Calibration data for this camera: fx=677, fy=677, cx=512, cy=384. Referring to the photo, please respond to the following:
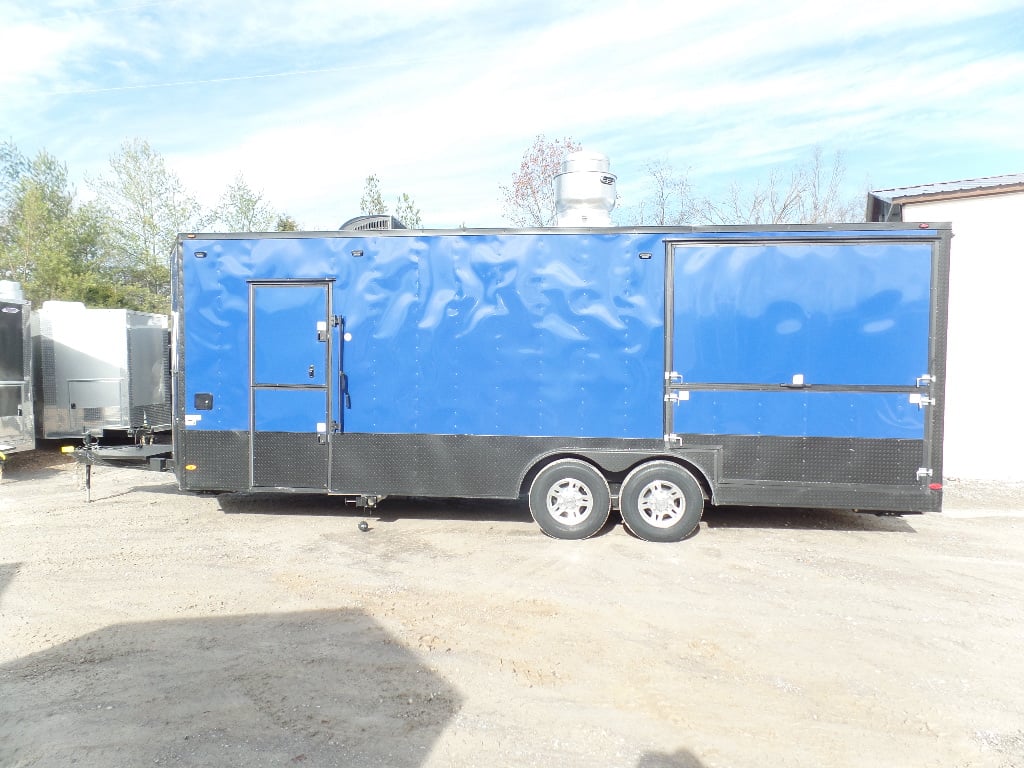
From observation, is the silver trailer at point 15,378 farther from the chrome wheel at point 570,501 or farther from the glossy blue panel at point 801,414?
the glossy blue panel at point 801,414

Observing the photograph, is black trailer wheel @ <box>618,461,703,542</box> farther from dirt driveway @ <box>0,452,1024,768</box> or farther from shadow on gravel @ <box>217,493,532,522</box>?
shadow on gravel @ <box>217,493,532,522</box>

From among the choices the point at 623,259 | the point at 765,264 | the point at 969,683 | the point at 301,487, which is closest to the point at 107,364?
the point at 301,487

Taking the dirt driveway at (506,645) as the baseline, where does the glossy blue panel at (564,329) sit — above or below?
above

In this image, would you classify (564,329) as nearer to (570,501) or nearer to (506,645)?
(570,501)

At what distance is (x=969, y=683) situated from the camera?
386 cm

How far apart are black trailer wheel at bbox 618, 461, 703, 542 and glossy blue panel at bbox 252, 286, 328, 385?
325 cm

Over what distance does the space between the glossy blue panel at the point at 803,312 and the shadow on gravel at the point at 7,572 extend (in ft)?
19.6

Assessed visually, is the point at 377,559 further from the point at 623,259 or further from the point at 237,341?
the point at 623,259

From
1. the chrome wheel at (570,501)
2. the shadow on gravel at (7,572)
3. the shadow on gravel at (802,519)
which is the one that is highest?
the chrome wheel at (570,501)

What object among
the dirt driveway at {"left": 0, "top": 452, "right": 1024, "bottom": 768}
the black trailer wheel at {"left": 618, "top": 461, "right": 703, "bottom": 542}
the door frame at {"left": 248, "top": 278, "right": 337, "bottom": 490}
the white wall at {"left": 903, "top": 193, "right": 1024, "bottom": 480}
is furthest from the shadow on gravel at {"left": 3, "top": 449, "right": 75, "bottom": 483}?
the white wall at {"left": 903, "top": 193, "right": 1024, "bottom": 480}

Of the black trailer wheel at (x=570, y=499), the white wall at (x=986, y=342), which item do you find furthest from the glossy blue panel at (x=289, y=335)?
the white wall at (x=986, y=342)

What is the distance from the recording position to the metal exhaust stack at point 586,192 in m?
7.47

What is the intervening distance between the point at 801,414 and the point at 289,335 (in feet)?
16.4

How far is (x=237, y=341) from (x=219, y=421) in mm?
842
